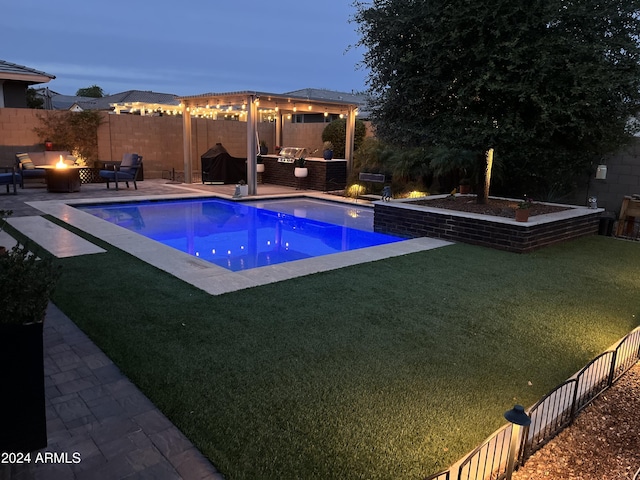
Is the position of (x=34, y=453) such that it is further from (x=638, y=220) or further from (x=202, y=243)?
(x=638, y=220)

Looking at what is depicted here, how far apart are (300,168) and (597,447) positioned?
506 inches

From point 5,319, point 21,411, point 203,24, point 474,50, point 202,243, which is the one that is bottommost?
point 202,243

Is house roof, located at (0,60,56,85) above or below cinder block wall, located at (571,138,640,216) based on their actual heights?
above

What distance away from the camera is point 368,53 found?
811 centimetres

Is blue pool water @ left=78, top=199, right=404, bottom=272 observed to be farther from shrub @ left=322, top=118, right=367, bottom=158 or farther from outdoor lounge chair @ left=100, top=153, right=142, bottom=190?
shrub @ left=322, top=118, right=367, bottom=158

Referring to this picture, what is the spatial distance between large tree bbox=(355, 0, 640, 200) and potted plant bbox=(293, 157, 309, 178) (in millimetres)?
6594

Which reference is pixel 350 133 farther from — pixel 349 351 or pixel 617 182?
pixel 349 351

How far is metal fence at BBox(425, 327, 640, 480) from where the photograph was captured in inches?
87.3

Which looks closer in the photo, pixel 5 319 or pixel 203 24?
pixel 5 319

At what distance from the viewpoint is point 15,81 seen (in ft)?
50.9

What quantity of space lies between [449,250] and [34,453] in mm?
5912

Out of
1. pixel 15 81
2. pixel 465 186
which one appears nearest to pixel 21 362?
pixel 465 186

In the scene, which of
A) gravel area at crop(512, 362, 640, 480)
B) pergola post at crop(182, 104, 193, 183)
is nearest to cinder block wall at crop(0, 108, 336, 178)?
pergola post at crop(182, 104, 193, 183)

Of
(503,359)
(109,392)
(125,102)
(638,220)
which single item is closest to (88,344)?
(109,392)
